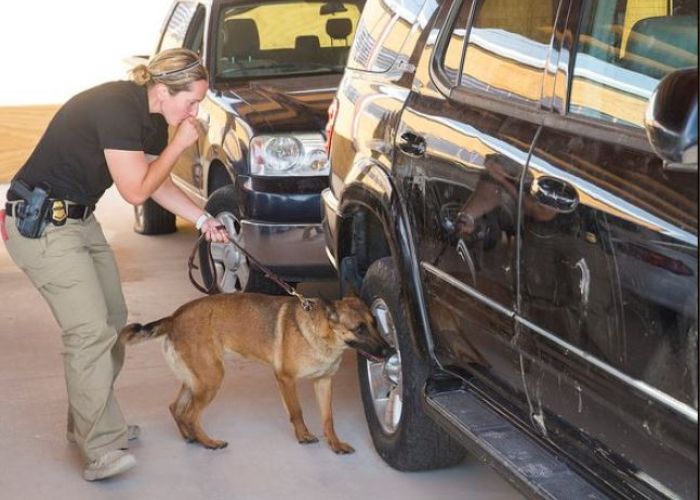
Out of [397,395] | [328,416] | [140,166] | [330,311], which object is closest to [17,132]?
[328,416]

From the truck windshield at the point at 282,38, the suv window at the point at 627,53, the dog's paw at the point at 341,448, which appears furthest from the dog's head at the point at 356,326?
the truck windshield at the point at 282,38

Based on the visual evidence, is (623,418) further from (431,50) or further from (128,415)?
(128,415)

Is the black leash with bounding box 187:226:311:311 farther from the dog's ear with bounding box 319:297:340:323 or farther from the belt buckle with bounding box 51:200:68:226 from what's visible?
the belt buckle with bounding box 51:200:68:226

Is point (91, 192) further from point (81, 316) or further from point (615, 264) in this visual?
point (615, 264)

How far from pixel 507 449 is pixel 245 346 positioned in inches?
77.3

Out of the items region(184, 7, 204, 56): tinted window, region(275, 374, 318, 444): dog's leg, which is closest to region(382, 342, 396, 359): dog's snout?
region(275, 374, 318, 444): dog's leg

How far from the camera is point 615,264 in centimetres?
325

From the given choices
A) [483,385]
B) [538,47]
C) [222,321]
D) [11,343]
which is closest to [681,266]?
[538,47]

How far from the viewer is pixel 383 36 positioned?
17.3 feet

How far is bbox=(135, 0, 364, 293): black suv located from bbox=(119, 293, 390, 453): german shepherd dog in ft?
5.21

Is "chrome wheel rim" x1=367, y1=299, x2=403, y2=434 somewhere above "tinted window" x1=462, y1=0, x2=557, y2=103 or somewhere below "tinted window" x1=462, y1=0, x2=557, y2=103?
below

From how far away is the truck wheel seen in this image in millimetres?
7621

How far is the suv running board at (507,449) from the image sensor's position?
146 inches

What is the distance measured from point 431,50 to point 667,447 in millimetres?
2067
